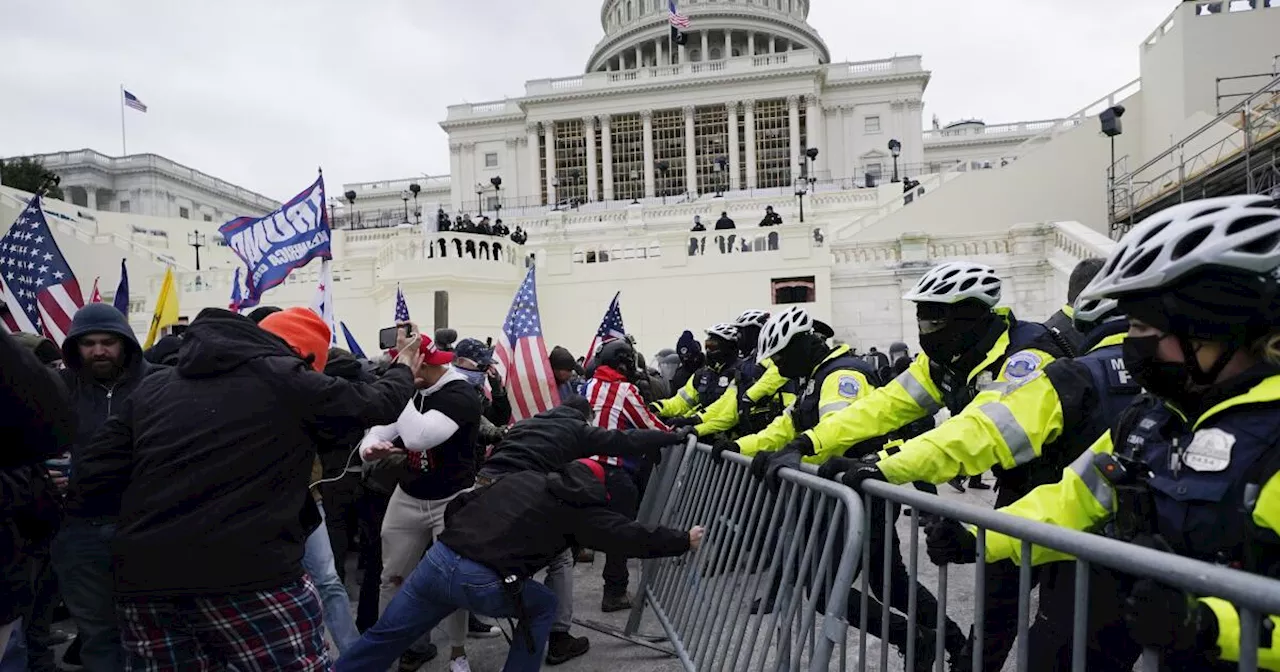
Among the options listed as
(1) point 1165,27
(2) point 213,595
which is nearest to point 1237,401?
(2) point 213,595

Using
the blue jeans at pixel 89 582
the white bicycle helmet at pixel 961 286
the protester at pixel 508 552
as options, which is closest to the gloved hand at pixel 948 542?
the white bicycle helmet at pixel 961 286

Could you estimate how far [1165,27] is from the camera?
22859 mm

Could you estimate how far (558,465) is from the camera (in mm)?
3842

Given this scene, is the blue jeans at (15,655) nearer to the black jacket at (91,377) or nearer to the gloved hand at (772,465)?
the black jacket at (91,377)

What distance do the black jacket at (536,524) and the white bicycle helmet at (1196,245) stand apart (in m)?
2.19

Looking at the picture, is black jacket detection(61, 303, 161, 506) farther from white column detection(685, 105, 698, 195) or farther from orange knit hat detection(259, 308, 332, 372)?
white column detection(685, 105, 698, 195)

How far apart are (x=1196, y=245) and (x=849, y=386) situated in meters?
2.38

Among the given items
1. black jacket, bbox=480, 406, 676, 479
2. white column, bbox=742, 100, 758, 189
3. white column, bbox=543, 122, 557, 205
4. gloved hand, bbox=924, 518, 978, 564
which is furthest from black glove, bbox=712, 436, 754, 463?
white column, bbox=543, 122, 557, 205

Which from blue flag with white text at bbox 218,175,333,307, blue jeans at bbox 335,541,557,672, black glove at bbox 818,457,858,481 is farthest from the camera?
blue flag with white text at bbox 218,175,333,307

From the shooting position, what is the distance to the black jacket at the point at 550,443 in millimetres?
3732

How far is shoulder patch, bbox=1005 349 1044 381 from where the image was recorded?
109 inches

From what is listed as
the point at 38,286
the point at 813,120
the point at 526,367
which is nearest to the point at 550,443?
the point at 526,367

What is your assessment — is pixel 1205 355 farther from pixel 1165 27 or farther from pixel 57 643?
pixel 1165 27

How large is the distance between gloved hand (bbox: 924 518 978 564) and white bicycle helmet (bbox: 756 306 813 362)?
2.44 meters
